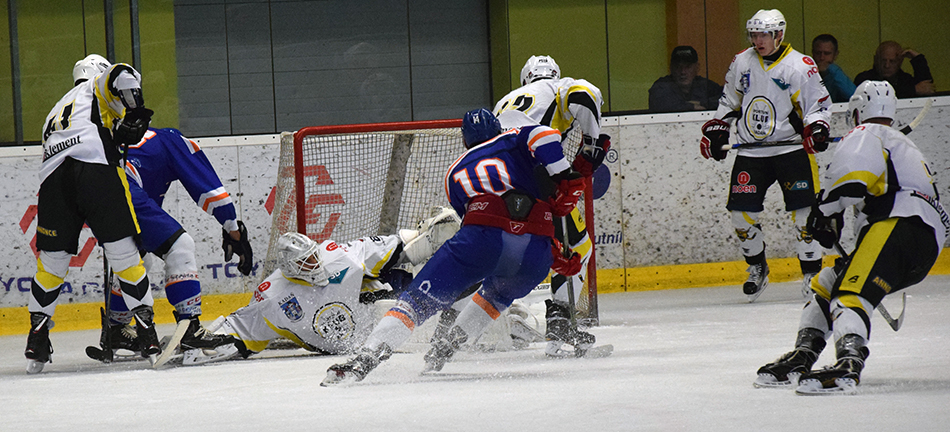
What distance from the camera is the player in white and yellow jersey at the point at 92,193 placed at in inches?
173

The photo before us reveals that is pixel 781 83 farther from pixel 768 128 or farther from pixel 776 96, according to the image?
pixel 768 128

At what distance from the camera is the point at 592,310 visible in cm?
559

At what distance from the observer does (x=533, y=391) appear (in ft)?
10.5

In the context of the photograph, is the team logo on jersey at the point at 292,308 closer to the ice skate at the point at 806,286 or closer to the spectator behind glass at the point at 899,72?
the ice skate at the point at 806,286

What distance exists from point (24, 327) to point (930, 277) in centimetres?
565

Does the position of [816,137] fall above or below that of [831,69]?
below

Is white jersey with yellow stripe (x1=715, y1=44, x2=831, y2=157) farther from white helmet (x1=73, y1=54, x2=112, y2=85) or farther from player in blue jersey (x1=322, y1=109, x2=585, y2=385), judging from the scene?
white helmet (x1=73, y1=54, x2=112, y2=85)

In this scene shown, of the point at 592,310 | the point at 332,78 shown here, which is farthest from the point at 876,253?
the point at 332,78

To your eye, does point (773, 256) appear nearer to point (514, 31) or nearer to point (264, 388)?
point (514, 31)

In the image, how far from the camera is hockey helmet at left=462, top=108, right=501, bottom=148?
3807 mm

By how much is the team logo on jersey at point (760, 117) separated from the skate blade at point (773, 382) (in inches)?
128

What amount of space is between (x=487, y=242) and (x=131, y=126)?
1774mm

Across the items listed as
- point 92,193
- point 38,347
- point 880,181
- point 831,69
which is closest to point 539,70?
point 92,193

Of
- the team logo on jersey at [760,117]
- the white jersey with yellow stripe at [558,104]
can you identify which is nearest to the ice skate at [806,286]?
the team logo on jersey at [760,117]
